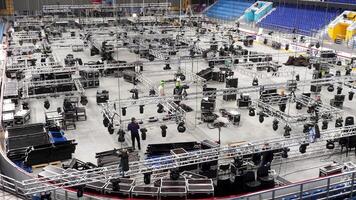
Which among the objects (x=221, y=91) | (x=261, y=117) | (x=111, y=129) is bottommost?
(x=111, y=129)

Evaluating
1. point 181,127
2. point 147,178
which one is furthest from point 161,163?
point 181,127

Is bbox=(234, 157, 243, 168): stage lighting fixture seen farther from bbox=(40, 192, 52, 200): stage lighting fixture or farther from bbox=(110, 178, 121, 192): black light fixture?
bbox=(40, 192, 52, 200): stage lighting fixture

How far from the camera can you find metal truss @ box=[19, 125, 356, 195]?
1184 cm

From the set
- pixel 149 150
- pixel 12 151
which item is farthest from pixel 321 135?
pixel 12 151

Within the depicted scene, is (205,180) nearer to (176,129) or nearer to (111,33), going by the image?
(176,129)

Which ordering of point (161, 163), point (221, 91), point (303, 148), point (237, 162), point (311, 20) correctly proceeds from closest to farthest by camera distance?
1. point (161, 163)
2. point (237, 162)
3. point (303, 148)
4. point (221, 91)
5. point (311, 20)

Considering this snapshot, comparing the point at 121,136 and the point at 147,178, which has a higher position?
the point at 121,136

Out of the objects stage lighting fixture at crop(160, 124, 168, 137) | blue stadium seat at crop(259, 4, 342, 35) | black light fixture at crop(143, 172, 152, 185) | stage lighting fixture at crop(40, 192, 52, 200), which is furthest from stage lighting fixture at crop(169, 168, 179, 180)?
blue stadium seat at crop(259, 4, 342, 35)

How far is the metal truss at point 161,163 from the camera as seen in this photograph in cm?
1184

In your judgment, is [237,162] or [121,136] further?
[121,136]

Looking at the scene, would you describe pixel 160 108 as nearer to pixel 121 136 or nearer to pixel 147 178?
pixel 121 136

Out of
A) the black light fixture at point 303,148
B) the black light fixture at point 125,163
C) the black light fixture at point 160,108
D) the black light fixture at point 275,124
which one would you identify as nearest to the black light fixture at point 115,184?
the black light fixture at point 125,163

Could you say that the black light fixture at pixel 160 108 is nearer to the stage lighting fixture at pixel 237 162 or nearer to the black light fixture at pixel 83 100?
the black light fixture at pixel 83 100

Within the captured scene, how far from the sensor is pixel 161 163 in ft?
44.2
